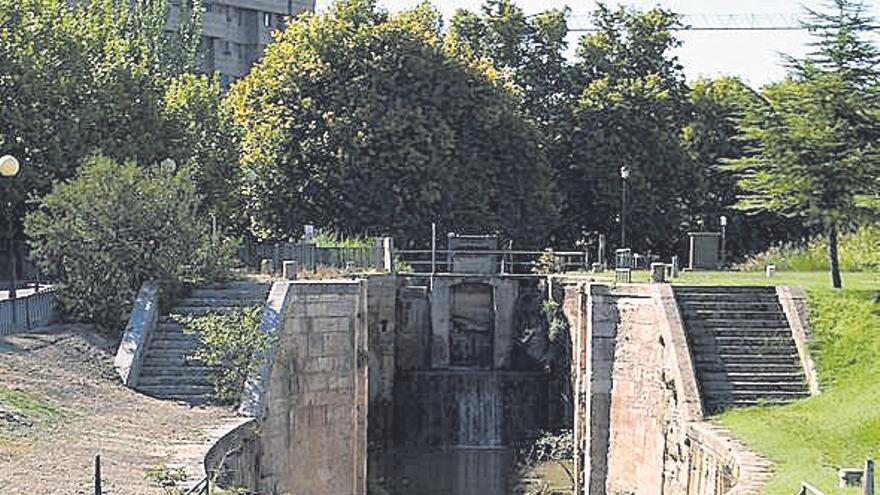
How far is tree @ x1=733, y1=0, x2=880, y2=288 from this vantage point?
32.2m

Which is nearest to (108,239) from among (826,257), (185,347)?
(185,347)

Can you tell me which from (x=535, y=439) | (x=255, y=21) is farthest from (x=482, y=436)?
(x=255, y=21)

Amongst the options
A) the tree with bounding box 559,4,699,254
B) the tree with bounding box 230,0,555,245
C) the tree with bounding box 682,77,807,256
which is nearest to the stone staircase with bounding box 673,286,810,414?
the tree with bounding box 230,0,555,245

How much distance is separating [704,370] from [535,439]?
13.5m

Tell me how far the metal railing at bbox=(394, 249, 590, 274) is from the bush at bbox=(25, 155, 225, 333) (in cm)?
1414

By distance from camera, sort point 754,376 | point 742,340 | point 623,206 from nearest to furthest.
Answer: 1. point 754,376
2. point 742,340
3. point 623,206

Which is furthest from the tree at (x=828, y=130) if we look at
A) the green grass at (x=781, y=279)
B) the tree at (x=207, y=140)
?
the tree at (x=207, y=140)

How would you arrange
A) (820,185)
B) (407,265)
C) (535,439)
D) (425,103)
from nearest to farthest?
(820,185) → (535,439) → (407,265) → (425,103)

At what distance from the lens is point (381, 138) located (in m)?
47.6

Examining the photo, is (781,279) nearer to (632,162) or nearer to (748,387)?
(748,387)

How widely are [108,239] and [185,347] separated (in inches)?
121

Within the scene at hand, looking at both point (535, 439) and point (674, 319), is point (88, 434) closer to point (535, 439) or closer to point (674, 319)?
point (674, 319)

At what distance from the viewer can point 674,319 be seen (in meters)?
30.8

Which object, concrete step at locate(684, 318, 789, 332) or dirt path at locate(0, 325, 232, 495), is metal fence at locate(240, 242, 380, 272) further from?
concrete step at locate(684, 318, 789, 332)
